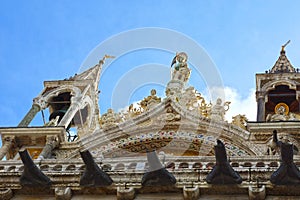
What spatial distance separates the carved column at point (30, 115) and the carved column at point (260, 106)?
7382 millimetres

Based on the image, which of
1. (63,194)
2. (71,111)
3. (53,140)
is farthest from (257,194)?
(71,111)

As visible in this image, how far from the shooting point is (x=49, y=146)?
22.5 metres

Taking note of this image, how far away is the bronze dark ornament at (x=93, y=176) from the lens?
1481cm

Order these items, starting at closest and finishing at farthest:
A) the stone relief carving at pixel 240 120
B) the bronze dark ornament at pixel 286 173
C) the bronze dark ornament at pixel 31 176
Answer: the bronze dark ornament at pixel 286 173 → the bronze dark ornament at pixel 31 176 → the stone relief carving at pixel 240 120

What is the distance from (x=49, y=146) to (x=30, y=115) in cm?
378

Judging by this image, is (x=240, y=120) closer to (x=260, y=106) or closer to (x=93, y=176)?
(x=260, y=106)

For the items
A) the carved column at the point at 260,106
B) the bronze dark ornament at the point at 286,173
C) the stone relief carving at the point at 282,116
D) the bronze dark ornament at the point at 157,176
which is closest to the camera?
the bronze dark ornament at the point at 286,173

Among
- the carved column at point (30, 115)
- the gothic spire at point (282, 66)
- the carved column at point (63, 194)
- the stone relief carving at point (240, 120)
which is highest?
the gothic spire at point (282, 66)

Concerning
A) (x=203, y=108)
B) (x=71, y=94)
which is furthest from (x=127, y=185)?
(x=71, y=94)

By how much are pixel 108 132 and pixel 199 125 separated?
8.87 ft

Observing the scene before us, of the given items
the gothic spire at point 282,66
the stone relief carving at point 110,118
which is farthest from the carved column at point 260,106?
the stone relief carving at point 110,118

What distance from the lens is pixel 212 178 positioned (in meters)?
14.4

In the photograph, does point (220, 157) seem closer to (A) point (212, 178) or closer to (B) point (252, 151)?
(A) point (212, 178)

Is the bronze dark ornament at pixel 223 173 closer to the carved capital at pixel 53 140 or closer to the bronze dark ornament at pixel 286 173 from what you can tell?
the bronze dark ornament at pixel 286 173
